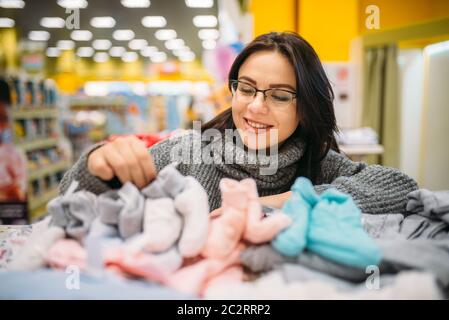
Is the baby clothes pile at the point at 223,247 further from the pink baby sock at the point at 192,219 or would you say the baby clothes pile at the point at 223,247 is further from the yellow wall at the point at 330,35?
the yellow wall at the point at 330,35

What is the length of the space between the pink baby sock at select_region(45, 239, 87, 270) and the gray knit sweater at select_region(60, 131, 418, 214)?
14 cm

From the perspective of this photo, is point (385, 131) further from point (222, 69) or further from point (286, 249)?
point (286, 249)

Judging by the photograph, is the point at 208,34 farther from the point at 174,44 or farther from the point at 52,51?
the point at 52,51

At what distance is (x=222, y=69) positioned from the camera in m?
3.51

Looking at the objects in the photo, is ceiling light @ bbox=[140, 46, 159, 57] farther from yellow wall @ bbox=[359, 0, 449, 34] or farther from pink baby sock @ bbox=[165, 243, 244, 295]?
pink baby sock @ bbox=[165, 243, 244, 295]

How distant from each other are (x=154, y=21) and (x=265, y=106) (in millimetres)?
7945

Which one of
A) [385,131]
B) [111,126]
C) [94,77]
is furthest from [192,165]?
[94,77]

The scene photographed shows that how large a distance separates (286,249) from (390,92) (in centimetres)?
409

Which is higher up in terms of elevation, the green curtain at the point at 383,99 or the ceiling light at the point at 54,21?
the ceiling light at the point at 54,21

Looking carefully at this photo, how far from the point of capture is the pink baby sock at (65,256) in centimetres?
63

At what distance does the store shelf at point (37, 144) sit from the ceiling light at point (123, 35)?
4867mm

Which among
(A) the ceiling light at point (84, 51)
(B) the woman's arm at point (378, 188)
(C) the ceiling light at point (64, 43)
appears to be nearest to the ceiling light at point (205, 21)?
(C) the ceiling light at point (64, 43)

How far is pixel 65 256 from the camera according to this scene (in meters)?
0.64

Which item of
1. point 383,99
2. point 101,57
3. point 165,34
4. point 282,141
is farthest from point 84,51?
point 282,141
